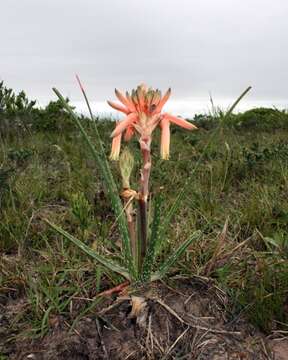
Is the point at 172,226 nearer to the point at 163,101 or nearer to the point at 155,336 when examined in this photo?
the point at 155,336

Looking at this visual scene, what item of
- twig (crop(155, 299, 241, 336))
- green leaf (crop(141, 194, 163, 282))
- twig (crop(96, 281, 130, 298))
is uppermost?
green leaf (crop(141, 194, 163, 282))

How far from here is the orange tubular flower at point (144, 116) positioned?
1.88 meters

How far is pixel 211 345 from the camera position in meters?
2.15

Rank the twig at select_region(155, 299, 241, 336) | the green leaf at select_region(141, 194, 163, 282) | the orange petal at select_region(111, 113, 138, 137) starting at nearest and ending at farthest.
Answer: the orange petal at select_region(111, 113, 138, 137) → the green leaf at select_region(141, 194, 163, 282) → the twig at select_region(155, 299, 241, 336)

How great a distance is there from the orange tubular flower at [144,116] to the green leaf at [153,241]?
0.77 feet

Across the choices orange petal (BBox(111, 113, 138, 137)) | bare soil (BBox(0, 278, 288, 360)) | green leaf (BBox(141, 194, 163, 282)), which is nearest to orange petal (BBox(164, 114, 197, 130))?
orange petal (BBox(111, 113, 138, 137))

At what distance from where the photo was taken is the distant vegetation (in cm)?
236

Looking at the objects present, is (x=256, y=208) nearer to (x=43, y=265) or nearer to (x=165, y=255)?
(x=165, y=255)

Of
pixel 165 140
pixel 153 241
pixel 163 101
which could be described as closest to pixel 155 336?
pixel 153 241

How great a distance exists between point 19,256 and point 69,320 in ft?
1.98

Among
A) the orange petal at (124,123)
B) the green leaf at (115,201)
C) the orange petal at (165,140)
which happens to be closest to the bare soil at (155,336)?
the green leaf at (115,201)

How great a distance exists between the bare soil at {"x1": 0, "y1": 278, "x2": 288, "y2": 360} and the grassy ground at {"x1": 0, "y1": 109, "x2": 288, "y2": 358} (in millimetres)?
53

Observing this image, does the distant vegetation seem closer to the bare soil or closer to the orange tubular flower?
the bare soil

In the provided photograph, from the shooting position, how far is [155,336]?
2137mm
